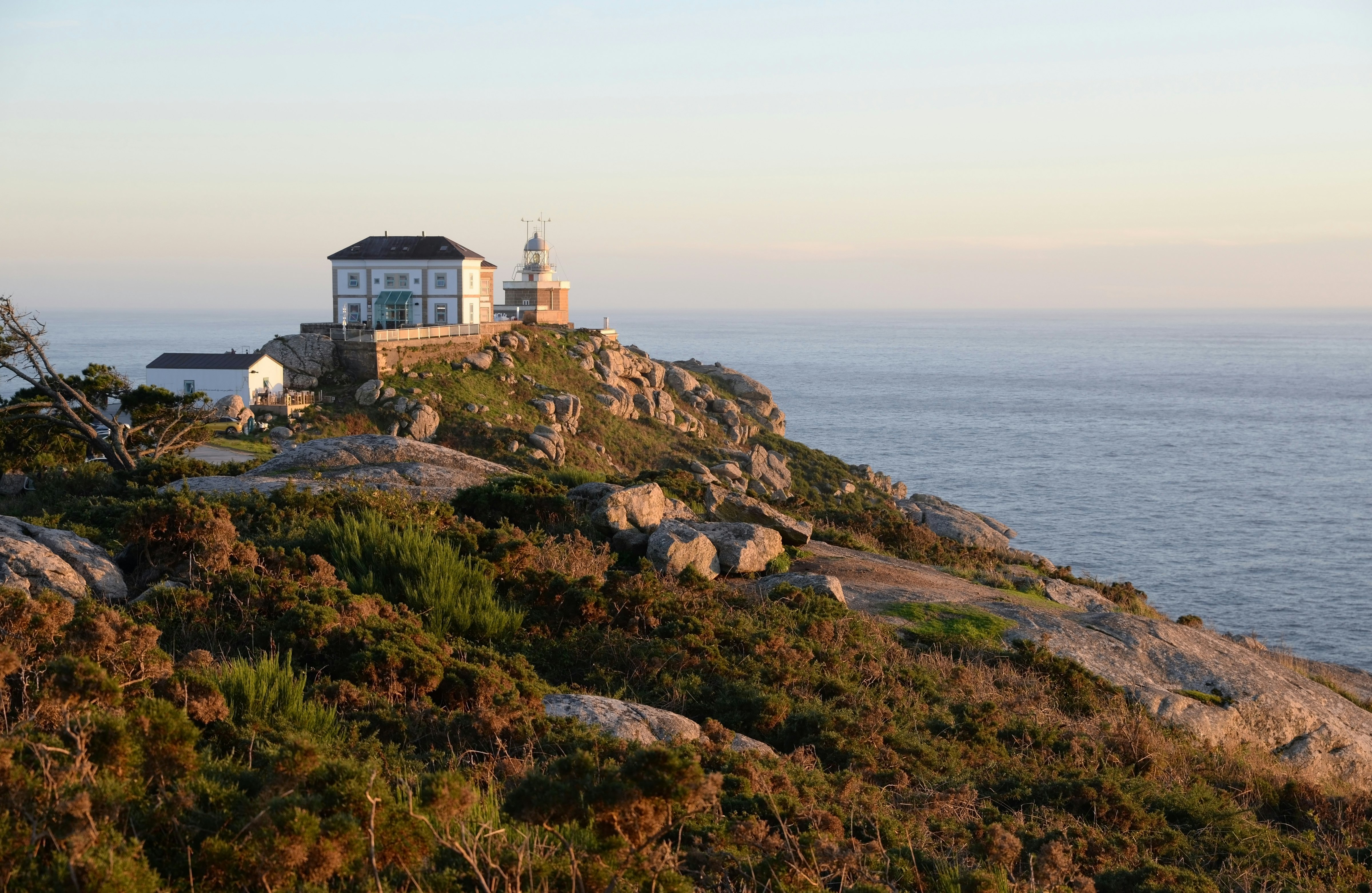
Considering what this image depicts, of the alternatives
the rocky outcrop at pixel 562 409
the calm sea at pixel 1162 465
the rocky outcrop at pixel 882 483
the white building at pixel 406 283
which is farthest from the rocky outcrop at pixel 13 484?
the rocky outcrop at pixel 882 483

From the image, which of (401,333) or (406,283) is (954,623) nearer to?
(401,333)

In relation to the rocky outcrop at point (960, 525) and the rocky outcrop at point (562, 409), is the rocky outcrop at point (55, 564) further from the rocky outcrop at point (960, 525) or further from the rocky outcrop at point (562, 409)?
the rocky outcrop at point (562, 409)

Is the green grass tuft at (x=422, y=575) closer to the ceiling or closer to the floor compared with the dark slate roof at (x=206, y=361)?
closer to the floor

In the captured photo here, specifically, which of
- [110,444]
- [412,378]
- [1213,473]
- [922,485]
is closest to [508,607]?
[110,444]

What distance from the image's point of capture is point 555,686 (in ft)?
33.6

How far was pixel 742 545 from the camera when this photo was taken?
15539 mm

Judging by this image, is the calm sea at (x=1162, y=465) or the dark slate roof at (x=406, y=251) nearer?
the calm sea at (x=1162, y=465)

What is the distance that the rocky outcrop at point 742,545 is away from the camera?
15430mm

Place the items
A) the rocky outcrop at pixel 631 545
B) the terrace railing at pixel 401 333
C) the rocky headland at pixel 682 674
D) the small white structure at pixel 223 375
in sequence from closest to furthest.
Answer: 1. the rocky headland at pixel 682 674
2. the rocky outcrop at pixel 631 545
3. the small white structure at pixel 223 375
4. the terrace railing at pixel 401 333

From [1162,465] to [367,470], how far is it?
6424 cm

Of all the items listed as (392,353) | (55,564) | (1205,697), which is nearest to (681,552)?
(55,564)

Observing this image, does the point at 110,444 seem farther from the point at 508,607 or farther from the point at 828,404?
the point at 828,404

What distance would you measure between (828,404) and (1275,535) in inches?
2633

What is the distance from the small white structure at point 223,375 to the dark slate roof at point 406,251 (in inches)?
627
